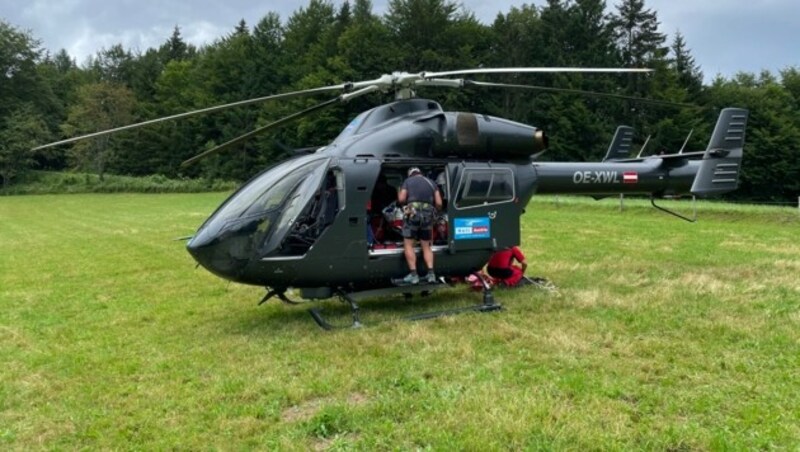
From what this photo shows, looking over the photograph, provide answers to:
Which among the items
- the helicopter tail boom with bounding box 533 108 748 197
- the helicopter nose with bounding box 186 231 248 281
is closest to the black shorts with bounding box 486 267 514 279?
the helicopter tail boom with bounding box 533 108 748 197

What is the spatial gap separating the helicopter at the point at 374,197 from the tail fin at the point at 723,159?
5.89ft

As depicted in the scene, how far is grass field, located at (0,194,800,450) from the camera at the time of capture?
430 cm

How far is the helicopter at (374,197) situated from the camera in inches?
276

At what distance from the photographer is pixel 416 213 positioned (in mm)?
7562

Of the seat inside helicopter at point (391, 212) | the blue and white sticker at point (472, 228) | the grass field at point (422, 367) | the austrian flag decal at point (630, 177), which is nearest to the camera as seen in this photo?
the grass field at point (422, 367)

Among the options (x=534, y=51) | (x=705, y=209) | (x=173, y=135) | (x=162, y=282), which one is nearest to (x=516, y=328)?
(x=162, y=282)

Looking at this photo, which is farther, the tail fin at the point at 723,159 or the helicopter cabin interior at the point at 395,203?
the tail fin at the point at 723,159

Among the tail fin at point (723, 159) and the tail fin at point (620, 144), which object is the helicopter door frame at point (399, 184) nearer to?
the tail fin at point (723, 159)

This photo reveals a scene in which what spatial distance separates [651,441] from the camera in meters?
4.03

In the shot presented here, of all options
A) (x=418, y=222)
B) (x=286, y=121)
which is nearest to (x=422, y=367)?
(x=418, y=222)

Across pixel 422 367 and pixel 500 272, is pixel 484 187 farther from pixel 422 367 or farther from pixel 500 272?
pixel 422 367

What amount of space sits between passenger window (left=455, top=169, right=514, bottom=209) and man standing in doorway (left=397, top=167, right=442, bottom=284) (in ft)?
1.79

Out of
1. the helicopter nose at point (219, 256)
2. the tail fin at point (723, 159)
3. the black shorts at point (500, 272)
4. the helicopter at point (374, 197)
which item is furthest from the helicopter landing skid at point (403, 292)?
the tail fin at point (723, 159)

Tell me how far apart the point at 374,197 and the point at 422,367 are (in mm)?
3312
